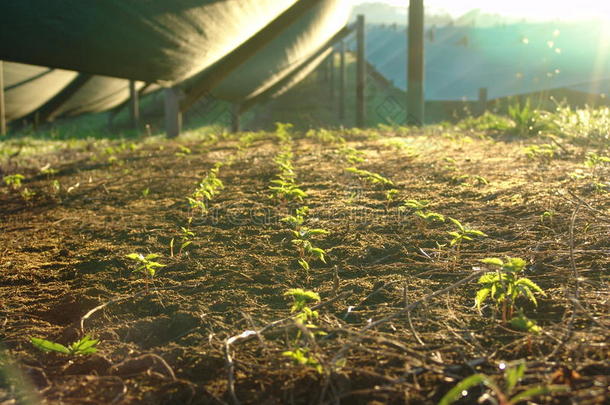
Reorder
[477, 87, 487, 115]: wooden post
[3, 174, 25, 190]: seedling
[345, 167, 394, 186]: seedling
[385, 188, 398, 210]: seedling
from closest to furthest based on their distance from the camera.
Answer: [385, 188, 398, 210]: seedling
[345, 167, 394, 186]: seedling
[3, 174, 25, 190]: seedling
[477, 87, 487, 115]: wooden post

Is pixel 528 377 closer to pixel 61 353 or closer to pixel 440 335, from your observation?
pixel 440 335

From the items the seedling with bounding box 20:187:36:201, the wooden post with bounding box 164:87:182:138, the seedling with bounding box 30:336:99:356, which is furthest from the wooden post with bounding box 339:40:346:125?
the seedling with bounding box 30:336:99:356

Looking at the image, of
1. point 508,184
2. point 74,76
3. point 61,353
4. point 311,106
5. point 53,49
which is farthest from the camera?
point 311,106

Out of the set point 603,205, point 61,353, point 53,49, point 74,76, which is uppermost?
point 74,76

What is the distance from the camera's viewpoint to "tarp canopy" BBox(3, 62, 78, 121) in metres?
8.45

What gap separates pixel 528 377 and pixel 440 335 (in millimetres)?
323

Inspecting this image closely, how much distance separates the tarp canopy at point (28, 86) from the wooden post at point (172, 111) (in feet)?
8.29

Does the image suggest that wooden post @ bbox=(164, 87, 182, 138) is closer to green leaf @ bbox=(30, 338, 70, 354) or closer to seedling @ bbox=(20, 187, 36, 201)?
seedling @ bbox=(20, 187, 36, 201)

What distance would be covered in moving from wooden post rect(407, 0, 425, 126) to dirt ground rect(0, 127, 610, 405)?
5.28 m

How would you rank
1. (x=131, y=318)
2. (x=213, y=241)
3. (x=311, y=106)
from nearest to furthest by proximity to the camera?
(x=131, y=318)
(x=213, y=241)
(x=311, y=106)

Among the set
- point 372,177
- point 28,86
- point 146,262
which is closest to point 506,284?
point 146,262

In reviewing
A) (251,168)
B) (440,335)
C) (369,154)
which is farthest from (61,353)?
(369,154)

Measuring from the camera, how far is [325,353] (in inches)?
58.5

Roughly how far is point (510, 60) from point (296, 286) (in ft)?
79.0
